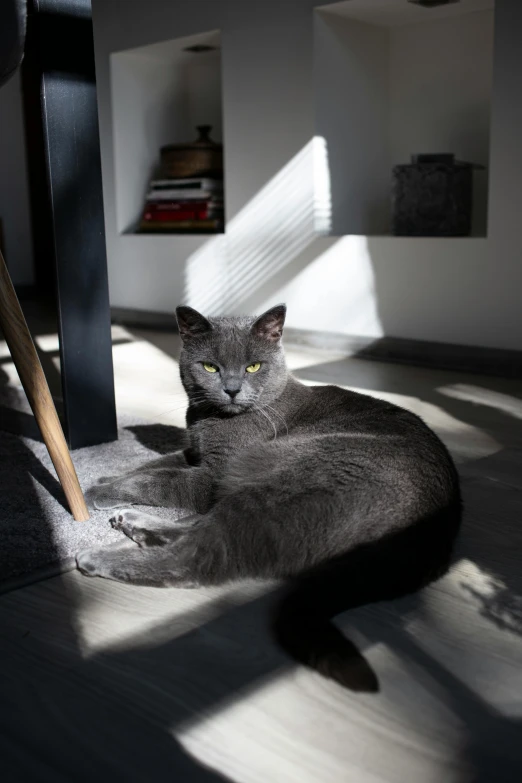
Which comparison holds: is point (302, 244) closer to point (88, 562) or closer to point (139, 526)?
point (139, 526)

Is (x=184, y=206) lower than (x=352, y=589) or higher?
higher

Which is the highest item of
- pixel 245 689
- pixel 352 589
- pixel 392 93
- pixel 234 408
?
pixel 392 93

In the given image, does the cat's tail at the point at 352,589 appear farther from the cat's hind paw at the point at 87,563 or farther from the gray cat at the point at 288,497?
the cat's hind paw at the point at 87,563

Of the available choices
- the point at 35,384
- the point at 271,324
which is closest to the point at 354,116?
the point at 271,324

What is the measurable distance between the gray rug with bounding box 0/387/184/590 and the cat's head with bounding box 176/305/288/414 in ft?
0.86

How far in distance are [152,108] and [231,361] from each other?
136 inches

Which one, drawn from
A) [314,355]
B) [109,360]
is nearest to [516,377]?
[314,355]

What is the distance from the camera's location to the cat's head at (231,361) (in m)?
1.60

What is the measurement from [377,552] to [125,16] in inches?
158

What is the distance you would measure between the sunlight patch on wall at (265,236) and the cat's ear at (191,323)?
208 cm

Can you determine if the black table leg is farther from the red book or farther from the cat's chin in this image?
the red book

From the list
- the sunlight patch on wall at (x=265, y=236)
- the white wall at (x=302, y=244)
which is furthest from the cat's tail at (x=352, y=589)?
the sunlight patch on wall at (x=265, y=236)

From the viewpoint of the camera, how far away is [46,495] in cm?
171

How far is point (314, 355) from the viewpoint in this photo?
3.46 meters
